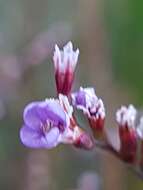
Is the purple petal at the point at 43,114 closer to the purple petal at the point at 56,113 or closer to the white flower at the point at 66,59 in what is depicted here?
the purple petal at the point at 56,113

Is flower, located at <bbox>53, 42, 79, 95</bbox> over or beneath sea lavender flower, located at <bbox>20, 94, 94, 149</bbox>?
over

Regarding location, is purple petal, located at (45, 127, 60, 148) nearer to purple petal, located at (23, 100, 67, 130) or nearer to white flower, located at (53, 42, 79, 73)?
purple petal, located at (23, 100, 67, 130)

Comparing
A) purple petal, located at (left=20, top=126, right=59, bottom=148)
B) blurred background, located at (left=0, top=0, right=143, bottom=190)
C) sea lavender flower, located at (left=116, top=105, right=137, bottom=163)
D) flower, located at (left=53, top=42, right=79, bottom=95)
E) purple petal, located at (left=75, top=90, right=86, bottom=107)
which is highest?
flower, located at (left=53, top=42, right=79, bottom=95)

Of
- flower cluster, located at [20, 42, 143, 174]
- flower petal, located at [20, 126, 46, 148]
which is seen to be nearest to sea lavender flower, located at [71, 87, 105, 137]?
flower cluster, located at [20, 42, 143, 174]

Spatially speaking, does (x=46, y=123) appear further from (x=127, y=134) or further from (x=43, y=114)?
(x=127, y=134)

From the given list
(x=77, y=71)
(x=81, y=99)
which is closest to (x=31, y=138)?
(x=81, y=99)

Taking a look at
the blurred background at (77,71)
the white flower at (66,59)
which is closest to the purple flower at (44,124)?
the white flower at (66,59)
